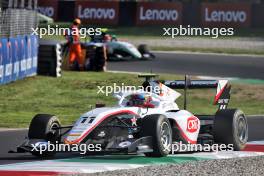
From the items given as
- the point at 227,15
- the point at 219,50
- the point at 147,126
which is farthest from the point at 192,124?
the point at 227,15

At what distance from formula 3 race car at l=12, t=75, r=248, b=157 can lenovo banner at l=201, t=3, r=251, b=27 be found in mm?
30799

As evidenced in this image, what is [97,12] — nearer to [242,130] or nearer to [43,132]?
[242,130]

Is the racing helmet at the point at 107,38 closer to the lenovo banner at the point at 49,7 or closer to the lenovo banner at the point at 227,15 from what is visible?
the lenovo banner at the point at 227,15

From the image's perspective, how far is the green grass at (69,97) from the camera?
19.6 meters

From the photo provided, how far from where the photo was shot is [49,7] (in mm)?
49562

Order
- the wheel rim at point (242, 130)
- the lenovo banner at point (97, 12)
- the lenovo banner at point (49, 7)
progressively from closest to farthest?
the wheel rim at point (242, 130) < the lenovo banner at point (97, 12) < the lenovo banner at point (49, 7)

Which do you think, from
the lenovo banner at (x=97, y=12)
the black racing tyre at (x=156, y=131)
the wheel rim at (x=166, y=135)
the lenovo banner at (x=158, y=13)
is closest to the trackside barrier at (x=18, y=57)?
the wheel rim at (x=166, y=135)

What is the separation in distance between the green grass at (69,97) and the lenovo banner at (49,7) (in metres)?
21.4

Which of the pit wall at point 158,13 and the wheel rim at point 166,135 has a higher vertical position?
the pit wall at point 158,13

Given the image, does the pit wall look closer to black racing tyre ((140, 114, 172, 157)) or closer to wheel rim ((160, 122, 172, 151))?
wheel rim ((160, 122, 172, 151))

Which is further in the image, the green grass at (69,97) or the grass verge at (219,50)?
the grass verge at (219,50)

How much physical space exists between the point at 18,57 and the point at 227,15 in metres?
21.9

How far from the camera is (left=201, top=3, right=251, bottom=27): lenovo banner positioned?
44.9m

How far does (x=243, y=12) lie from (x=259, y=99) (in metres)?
22.2
